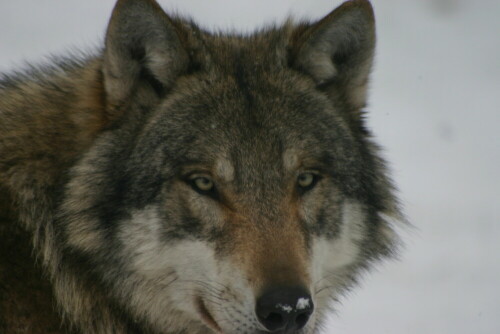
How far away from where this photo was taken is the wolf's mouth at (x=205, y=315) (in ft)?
10.8

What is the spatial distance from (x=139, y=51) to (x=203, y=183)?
27.4 inches

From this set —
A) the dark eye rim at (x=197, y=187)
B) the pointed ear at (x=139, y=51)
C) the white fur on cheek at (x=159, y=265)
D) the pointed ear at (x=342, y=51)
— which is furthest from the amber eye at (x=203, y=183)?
the pointed ear at (x=342, y=51)

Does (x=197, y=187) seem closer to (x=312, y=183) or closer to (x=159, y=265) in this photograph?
(x=159, y=265)

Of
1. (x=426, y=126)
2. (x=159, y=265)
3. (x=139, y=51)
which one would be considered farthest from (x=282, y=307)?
(x=426, y=126)

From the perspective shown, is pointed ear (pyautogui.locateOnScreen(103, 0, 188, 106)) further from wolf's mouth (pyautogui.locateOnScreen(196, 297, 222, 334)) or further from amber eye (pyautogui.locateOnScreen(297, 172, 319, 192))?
wolf's mouth (pyautogui.locateOnScreen(196, 297, 222, 334))

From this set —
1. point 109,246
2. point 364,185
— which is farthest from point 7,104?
point 364,185

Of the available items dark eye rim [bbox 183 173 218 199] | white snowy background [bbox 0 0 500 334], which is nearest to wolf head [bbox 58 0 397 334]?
dark eye rim [bbox 183 173 218 199]

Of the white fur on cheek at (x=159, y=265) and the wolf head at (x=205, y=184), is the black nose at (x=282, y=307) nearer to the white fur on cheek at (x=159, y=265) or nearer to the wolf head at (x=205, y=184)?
the wolf head at (x=205, y=184)

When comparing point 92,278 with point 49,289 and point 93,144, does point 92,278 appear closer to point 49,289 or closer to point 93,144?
point 49,289

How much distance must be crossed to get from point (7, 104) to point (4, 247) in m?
0.79

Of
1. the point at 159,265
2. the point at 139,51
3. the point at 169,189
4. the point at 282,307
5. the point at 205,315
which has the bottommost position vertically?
the point at 205,315

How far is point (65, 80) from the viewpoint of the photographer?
3863 mm

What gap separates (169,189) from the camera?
336 centimetres

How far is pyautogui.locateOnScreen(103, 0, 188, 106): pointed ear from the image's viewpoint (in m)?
3.35
